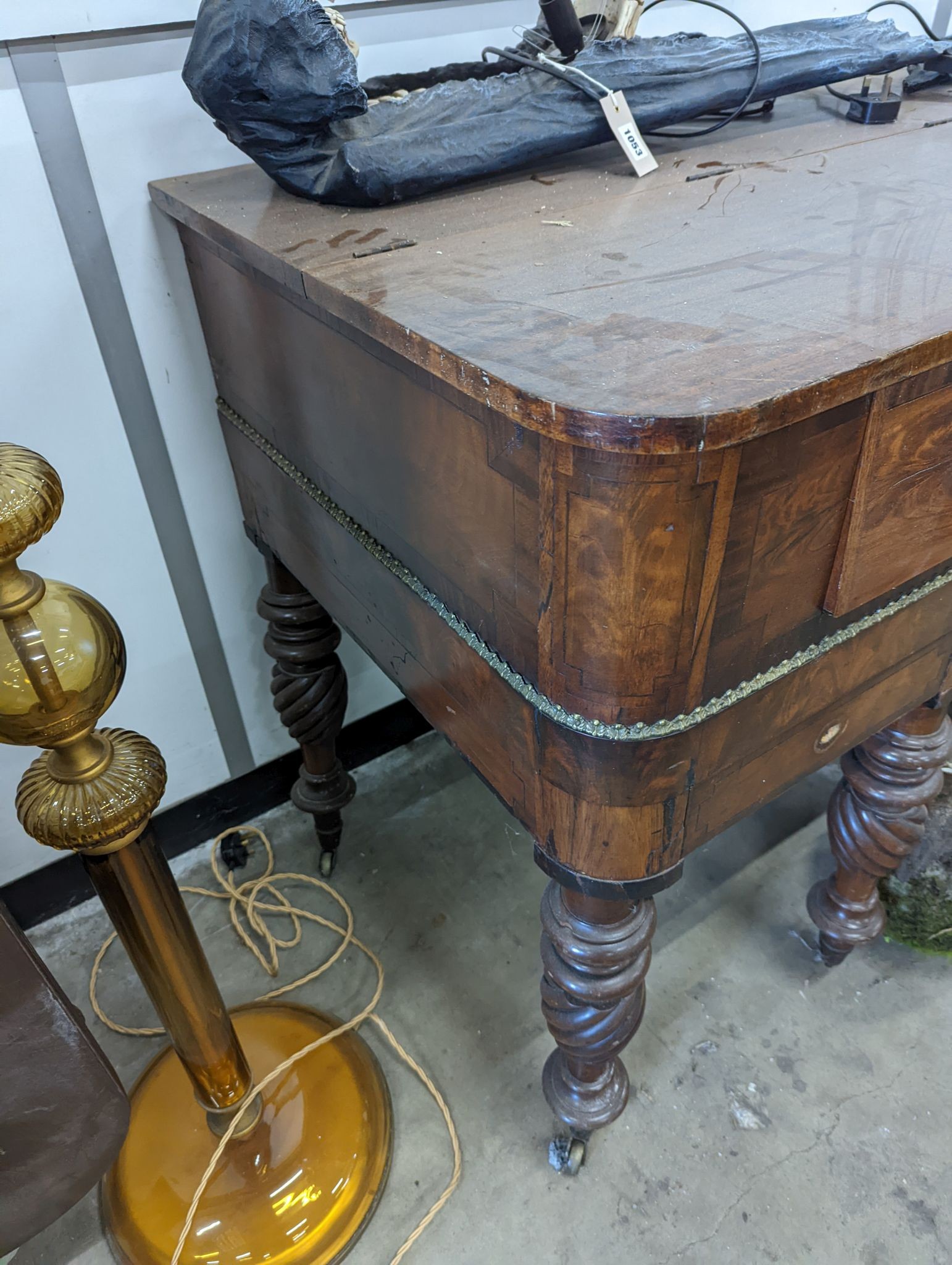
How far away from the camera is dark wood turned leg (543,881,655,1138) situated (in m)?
0.65

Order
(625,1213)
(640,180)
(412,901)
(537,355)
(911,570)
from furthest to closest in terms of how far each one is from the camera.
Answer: (412,901)
(625,1213)
(640,180)
(911,570)
(537,355)

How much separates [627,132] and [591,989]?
2.30 feet

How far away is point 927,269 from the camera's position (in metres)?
0.52

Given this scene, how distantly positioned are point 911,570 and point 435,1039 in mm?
737

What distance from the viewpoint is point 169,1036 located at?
84 centimetres

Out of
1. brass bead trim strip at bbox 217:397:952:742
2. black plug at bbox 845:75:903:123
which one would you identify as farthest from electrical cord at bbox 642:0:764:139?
brass bead trim strip at bbox 217:397:952:742

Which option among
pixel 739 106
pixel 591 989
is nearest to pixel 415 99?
pixel 739 106

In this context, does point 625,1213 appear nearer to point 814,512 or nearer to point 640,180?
point 814,512

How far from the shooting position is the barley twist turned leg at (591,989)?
651mm

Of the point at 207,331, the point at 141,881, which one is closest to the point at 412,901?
the point at 141,881

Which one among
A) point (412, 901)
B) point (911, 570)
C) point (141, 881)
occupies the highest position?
point (911, 570)

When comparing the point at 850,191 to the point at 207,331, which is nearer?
the point at 850,191

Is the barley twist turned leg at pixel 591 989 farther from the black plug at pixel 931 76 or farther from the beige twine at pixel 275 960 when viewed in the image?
the black plug at pixel 931 76

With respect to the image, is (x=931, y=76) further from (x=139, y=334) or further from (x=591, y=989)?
(x=591, y=989)
